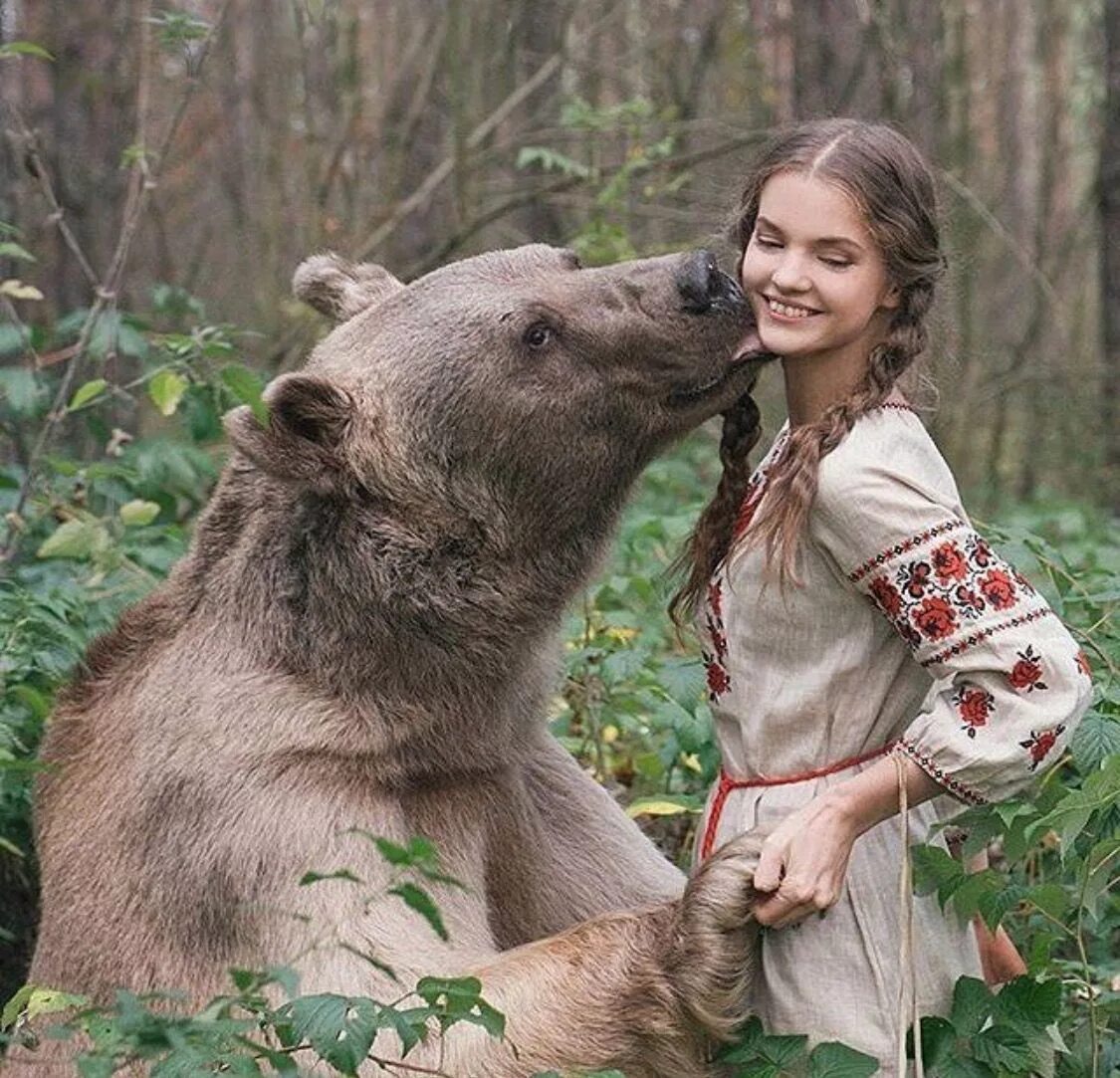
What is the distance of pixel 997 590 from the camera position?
3531mm

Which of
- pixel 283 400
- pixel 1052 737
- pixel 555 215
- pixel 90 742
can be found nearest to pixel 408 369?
pixel 283 400

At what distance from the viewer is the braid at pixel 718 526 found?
410cm

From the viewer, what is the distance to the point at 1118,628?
16.7 ft

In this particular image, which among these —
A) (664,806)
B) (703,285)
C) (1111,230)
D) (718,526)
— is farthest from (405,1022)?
(1111,230)

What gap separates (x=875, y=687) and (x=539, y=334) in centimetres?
126

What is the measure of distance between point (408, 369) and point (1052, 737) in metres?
1.80

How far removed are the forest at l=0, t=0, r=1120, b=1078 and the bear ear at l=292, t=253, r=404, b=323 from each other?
0.91 feet

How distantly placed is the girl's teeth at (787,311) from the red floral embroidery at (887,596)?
0.56 meters

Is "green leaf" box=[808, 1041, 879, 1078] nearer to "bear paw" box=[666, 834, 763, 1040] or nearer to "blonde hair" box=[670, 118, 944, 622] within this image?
"bear paw" box=[666, 834, 763, 1040]

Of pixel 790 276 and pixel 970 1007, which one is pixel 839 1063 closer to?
pixel 970 1007

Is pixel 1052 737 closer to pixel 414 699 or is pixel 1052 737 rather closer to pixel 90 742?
pixel 414 699

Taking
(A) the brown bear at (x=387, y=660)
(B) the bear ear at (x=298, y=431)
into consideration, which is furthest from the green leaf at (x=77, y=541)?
(B) the bear ear at (x=298, y=431)

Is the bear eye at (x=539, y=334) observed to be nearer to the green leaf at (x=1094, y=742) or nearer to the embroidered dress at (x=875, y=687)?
the embroidered dress at (x=875, y=687)

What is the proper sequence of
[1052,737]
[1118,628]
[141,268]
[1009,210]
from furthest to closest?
[1009,210], [141,268], [1118,628], [1052,737]
